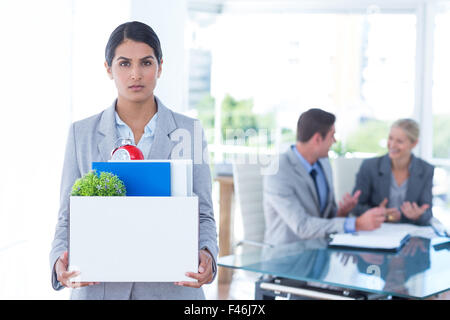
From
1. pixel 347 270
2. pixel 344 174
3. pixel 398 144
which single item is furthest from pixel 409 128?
pixel 347 270

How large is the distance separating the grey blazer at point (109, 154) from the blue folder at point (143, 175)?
14 cm

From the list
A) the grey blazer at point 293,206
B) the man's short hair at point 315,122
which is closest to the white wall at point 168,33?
the man's short hair at point 315,122

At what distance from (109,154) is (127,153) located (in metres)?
0.10

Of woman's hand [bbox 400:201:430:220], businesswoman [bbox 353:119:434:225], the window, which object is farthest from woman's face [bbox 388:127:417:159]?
the window

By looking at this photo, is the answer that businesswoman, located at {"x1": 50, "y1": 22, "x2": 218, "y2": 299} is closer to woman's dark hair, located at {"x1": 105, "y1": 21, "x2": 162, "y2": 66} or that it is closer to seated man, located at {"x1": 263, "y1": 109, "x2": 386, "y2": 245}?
woman's dark hair, located at {"x1": 105, "y1": 21, "x2": 162, "y2": 66}

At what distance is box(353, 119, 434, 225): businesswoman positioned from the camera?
12.1 feet

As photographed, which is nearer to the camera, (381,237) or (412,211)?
(381,237)

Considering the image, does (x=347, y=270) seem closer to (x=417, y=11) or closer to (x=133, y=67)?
(x=133, y=67)

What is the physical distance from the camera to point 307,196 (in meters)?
3.11

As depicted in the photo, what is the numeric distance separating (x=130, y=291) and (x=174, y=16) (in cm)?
70

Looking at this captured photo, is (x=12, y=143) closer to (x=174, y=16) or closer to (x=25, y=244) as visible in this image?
(x=25, y=244)

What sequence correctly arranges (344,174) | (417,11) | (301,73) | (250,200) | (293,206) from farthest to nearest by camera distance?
(301,73) < (417,11) < (344,174) < (250,200) < (293,206)

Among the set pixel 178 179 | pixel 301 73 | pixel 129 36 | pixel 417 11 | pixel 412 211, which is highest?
pixel 417 11
